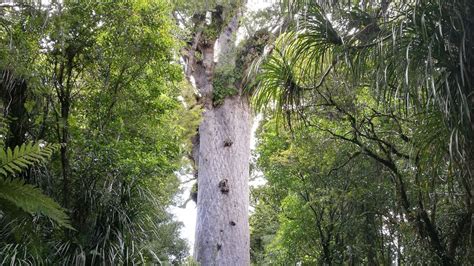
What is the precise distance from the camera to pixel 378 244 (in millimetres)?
6508

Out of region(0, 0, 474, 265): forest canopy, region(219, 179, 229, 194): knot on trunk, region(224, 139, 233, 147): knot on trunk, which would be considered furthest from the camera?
region(224, 139, 233, 147): knot on trunk

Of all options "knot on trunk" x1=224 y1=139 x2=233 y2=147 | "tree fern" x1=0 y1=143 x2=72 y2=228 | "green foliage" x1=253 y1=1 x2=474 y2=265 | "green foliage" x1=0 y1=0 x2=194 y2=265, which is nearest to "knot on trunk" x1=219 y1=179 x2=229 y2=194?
"knot on trunk" x1=224 y1=139 x2=233 y2=147

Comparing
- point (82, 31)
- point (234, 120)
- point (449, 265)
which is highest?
point (234, 120)

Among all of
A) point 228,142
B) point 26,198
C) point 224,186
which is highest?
point 228,142

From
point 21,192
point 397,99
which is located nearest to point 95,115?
point 21,192

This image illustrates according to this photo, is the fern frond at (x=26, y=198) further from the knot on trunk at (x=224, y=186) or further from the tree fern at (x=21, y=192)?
the knot on trunk at (x=224, y=186)

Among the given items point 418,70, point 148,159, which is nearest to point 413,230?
point 418,70

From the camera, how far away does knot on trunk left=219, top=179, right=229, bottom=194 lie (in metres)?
7.14

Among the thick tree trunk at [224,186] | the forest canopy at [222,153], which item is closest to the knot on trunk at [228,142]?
the thick tree trunk at [224,186]

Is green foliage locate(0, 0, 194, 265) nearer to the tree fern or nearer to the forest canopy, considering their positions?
the forest canopy

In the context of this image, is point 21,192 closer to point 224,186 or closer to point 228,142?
A: point 224,186

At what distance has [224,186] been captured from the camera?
716 centimetres

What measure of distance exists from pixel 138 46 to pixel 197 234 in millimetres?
3364

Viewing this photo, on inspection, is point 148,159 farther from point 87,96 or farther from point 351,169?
point 351,169
